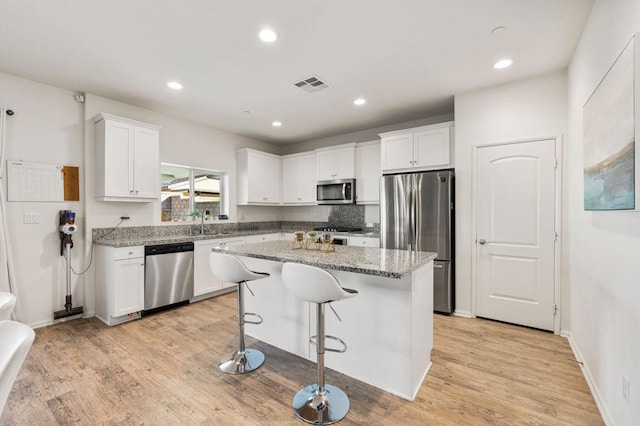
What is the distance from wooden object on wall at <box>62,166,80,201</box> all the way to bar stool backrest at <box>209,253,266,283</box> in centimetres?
249

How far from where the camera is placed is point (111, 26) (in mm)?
2225

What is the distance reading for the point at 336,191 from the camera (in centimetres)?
500

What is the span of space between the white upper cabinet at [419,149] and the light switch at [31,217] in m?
4.28

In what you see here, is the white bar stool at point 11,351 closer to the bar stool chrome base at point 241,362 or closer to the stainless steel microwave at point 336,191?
the bar stool chrome base at point 241,362

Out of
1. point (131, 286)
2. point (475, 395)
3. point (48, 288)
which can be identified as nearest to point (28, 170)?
point (48, 288)

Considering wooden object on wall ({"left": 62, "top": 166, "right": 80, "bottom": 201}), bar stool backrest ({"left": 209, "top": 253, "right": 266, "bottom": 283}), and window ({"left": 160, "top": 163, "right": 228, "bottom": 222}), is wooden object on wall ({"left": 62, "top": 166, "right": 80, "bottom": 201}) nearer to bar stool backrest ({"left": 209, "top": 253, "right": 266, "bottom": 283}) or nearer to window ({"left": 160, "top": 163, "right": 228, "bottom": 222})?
window ({"left": 160, "top": 163, "right": 228, "bottom": 222})

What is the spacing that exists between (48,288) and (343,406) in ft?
11.7

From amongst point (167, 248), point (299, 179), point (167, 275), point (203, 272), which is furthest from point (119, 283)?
point (299, 179)

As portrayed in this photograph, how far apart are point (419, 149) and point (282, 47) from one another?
2.27 meters

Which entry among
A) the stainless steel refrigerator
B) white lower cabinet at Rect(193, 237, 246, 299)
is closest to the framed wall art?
the stainless steel refrigerator

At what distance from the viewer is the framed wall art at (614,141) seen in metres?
1.35

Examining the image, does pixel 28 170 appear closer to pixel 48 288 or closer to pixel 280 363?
pixel 48 288

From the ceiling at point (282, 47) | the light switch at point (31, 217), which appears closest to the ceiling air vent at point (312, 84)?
the ceiling at point (282, 47)

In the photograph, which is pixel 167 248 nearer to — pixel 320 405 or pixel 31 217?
pixel 31 217
